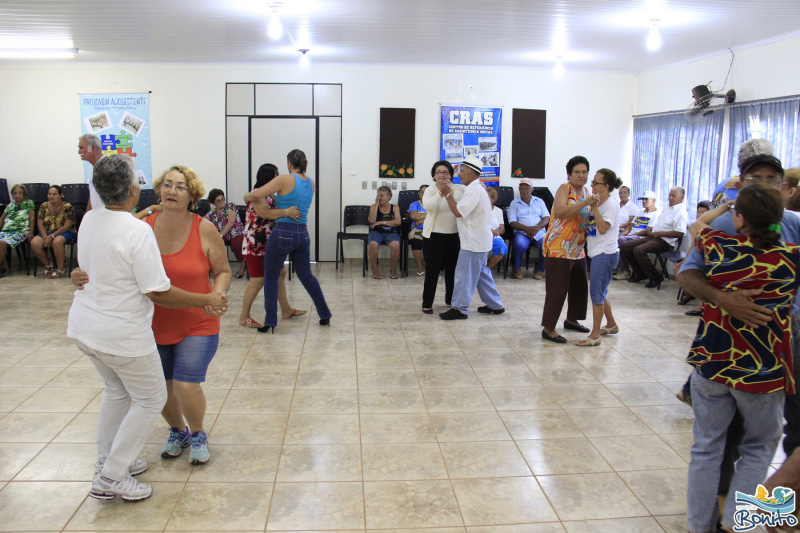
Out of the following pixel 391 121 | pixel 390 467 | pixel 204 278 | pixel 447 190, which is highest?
pixel 391 121

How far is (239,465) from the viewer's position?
298 cm

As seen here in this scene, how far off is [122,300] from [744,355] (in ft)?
7.48

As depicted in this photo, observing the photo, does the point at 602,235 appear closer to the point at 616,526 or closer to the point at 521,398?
the point at 521,398

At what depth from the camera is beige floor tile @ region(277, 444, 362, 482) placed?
2.88m

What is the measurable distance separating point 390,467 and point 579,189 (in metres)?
2.98

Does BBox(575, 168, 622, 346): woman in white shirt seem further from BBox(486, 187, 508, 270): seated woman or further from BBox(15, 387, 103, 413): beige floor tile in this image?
BBox(15, 387, 103, 413): beige floor tile

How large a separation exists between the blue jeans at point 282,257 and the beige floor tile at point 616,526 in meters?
3.22

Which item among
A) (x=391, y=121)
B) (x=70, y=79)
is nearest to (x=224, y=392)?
(x=391, y=121)

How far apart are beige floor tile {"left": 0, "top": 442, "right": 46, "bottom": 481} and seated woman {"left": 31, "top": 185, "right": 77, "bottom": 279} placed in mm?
5426

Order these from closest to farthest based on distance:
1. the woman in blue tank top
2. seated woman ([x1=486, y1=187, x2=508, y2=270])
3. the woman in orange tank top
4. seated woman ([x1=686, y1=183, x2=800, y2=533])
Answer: seated woman ([x1=686, y1=183, x2=800, y2=533]) → the woman in orange tank top → the woman in blue tank top → seated woman ([x1=486, y1=187, x2=508, y2=270])

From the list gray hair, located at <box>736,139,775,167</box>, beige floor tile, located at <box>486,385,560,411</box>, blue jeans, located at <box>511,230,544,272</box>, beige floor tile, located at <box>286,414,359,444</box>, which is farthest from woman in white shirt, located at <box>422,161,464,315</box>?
gray hair, located at <box>736,139,775,167</box>

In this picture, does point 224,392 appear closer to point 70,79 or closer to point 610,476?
point 610,476

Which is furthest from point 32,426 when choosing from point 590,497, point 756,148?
point 756,148

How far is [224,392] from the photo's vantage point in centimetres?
394
